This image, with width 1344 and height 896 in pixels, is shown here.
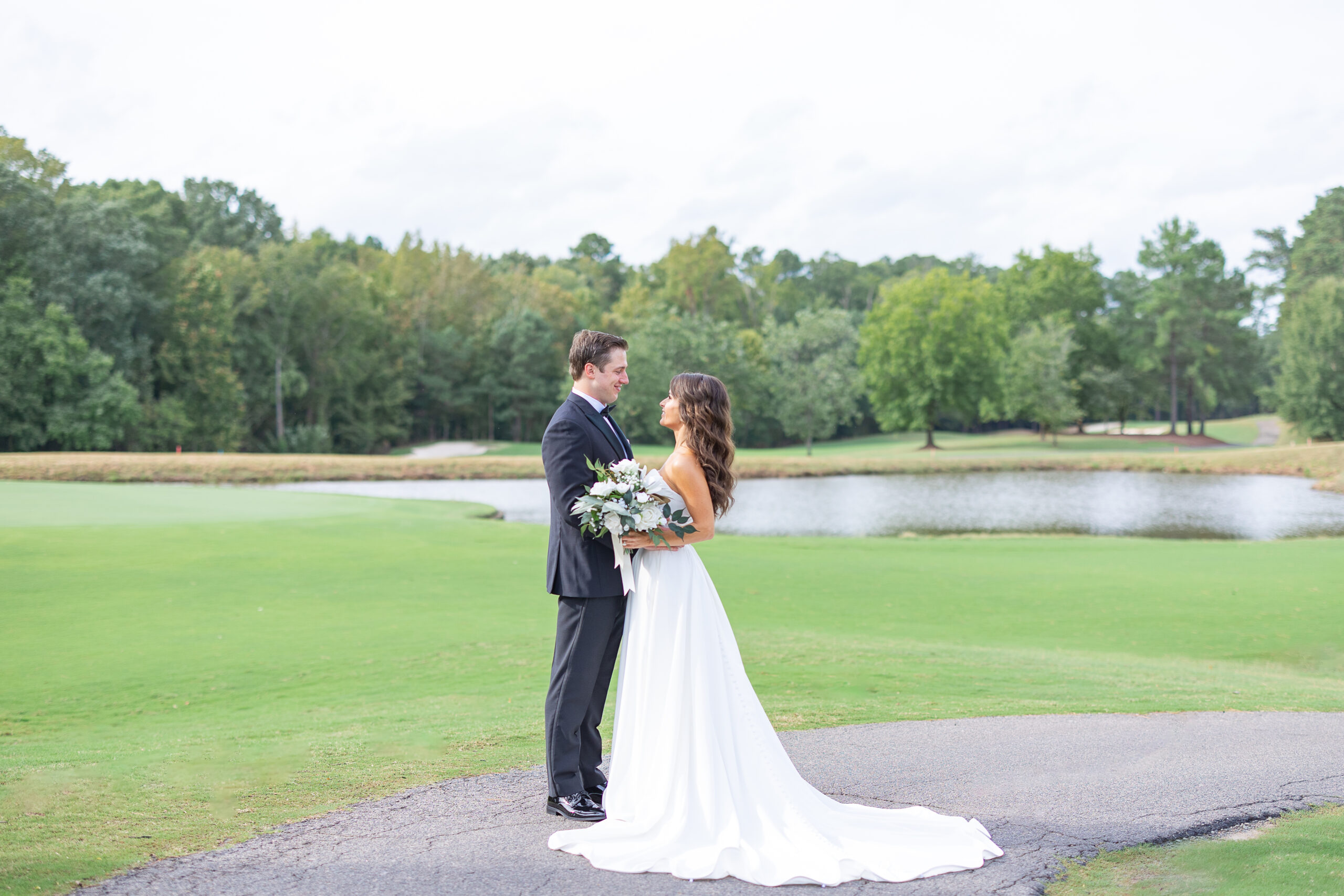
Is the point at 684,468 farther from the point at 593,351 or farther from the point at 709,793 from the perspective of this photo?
the point at 709,793

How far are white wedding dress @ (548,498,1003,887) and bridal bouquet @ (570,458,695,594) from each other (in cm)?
15

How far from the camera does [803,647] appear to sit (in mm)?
10789

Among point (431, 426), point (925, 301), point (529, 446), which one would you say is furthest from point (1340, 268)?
point (431, 426)

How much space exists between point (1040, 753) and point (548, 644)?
5860 mm

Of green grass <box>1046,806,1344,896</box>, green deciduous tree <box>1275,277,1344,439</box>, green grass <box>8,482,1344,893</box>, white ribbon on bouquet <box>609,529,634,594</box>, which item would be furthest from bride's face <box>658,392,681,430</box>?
green deciduous tree <box>1275,277,1344,439</box>

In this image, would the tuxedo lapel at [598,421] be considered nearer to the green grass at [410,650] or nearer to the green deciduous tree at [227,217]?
the green grass at [410,650]

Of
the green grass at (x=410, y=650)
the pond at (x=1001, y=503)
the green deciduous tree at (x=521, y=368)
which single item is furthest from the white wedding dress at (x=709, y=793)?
the green deciduous tree at (x=521, y=368)

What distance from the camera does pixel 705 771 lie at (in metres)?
4.89

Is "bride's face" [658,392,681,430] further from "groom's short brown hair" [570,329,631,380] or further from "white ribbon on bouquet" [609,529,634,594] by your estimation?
"white ribbon on bouquet" [609,529,634,594]

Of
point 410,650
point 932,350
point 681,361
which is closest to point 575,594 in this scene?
point 410,650

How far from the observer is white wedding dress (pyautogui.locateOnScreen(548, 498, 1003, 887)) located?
4562 mm

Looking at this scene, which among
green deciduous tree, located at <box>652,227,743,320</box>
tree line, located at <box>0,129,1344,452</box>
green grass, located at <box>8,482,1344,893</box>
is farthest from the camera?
green deciduous tree, located at <box>652,227,743,320</box>

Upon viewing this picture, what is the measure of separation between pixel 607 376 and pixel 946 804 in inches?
120

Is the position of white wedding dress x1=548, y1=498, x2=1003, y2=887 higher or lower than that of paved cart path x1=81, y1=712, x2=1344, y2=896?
higher
